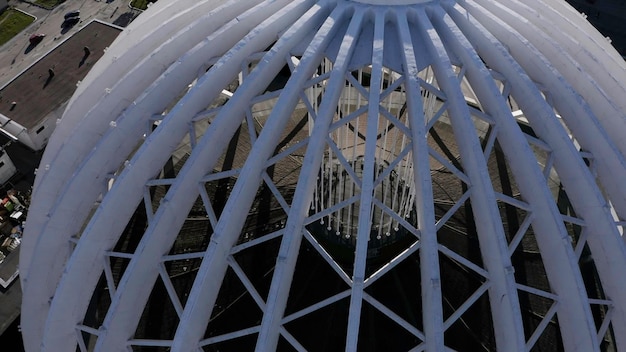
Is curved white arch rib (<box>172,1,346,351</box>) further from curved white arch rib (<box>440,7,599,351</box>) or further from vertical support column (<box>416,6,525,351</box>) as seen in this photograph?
curved white arch rib (<box>440,7,599,351</box>)

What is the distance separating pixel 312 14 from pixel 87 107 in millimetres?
13404

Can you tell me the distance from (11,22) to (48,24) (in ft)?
19.8

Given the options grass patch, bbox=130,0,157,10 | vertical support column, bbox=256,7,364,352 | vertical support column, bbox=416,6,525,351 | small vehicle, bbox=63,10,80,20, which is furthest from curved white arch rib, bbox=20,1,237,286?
small vehicle, bbox=63,10,80,20

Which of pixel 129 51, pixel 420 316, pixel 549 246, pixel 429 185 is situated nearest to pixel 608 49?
pixel 549 246

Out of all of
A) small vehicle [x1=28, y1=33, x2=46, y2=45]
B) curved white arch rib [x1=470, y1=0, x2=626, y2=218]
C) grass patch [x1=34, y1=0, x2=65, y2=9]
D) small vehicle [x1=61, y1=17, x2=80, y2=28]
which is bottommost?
small vehicle [x1=28, y1=33, x2=46, y2=45]

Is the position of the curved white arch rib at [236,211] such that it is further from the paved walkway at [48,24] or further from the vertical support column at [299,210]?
the paved walkway at [48,24]

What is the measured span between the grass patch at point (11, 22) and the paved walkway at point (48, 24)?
0.97 metres

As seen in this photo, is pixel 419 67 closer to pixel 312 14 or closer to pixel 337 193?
pixel 312 14

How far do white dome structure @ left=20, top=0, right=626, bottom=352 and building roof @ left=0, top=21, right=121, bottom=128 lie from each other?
25400 millimetres

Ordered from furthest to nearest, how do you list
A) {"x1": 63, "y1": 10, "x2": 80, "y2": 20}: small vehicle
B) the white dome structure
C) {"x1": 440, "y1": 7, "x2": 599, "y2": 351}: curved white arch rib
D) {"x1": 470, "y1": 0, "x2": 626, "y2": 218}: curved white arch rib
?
{"x1": 63, "y1": 10, "x2": 80, "y2": 20}: small vehicle, {"x1": 470, "y1": 0, "x2": 626, "y2": 218}: curved white arch rib, the white dome structure, {"x1": 440, "y1": 7, "x2": 599, "y2": 351}: curved white arch rib

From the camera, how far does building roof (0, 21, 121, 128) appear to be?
4841 centimetres

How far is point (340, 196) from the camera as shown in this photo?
27.9m

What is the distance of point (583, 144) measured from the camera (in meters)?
21.7

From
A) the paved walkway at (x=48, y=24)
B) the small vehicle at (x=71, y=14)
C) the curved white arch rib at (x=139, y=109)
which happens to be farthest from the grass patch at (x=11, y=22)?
the curved white arch rib at (x=139, y=109)
